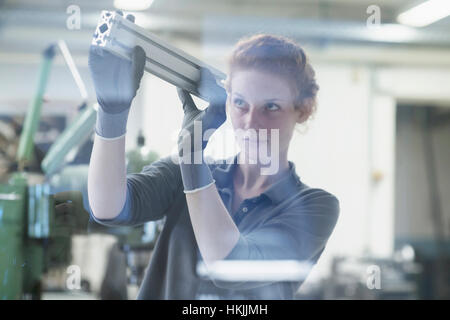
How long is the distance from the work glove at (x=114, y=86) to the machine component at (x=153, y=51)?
2 cm

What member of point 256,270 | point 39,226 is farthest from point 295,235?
point 39,226

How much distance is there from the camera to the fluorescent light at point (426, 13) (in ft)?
3.82

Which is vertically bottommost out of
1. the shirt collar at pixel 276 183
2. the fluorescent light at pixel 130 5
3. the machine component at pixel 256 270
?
the machine component at pixel 256 270

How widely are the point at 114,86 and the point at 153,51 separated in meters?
0.10

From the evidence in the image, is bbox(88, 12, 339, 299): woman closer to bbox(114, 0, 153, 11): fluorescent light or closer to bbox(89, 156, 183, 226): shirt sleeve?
bbox(89, 156, 183, 226): shirt sleeve

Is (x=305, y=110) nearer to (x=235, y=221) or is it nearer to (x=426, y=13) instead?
(x=235, y=221)

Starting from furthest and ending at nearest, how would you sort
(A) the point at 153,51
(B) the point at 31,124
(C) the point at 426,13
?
(C) the point at 426,13
(B) the point at 31,124
(A) the point at 153,51

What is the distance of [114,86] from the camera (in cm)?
90

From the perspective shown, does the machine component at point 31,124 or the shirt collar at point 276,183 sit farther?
the machine component at point 31,124

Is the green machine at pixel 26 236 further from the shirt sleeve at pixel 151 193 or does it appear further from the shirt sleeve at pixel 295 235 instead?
the shirt sleeve at pixel 295 235

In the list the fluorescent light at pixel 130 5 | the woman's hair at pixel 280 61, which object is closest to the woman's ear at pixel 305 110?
the woman's hair at pixel 280 61

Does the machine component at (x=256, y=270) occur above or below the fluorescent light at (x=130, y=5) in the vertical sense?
below

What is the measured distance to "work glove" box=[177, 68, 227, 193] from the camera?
923 millimetres

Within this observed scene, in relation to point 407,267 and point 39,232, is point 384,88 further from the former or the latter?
point 39,232
